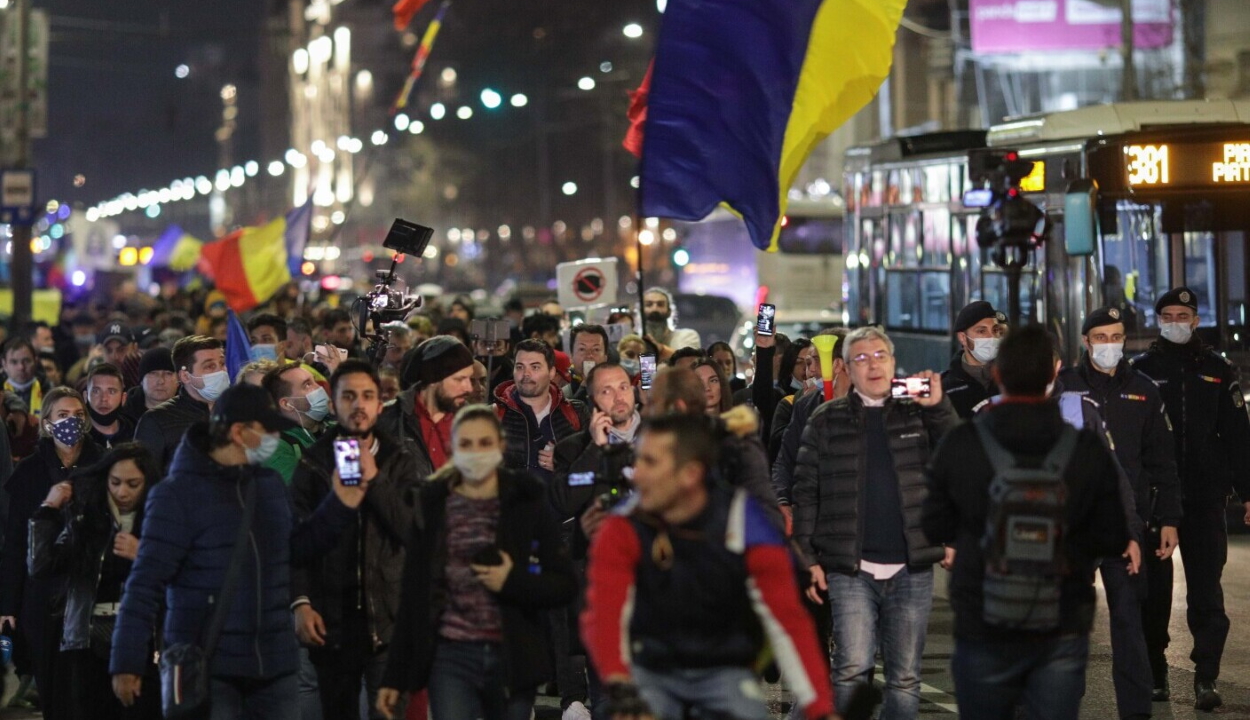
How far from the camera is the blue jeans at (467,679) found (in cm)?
664

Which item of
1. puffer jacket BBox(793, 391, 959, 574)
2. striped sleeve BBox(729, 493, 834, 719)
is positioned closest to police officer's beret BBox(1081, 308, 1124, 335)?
puffer jacket BBox(793, 391, 959, 574)

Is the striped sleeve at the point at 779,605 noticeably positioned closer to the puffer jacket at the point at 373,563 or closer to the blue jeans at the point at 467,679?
the blue jeans at the point at 467,679

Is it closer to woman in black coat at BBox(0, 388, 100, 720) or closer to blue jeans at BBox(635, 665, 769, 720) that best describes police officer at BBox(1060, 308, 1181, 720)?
blue jeans at BBox(635, 665, 769, 720)

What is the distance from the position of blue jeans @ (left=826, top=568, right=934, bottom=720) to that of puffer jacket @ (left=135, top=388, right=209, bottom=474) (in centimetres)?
311

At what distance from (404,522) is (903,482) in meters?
1.96

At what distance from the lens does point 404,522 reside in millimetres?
7480

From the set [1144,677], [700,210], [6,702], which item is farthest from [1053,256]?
[6,702]

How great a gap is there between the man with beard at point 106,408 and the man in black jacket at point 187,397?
68 centimetres

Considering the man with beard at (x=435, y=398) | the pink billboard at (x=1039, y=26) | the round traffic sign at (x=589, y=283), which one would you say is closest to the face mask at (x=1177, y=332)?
the man with beard at (x=435, y=398)

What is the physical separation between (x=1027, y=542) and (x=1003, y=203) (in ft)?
6.27

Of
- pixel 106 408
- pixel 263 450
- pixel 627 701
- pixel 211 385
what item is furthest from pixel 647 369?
pixel 627 701

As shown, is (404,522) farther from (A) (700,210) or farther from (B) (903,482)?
(A) (700,210)

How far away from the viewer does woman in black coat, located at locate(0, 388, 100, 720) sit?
8930mm

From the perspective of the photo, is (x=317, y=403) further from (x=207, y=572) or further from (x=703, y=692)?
(x=703, y=692)
